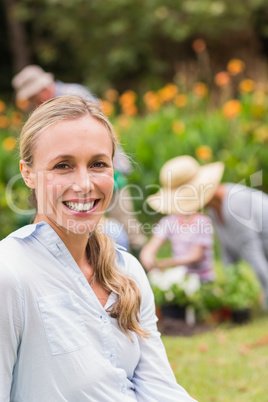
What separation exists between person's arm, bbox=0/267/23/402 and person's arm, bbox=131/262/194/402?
45 cm

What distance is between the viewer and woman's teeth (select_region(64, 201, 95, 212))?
1.64m

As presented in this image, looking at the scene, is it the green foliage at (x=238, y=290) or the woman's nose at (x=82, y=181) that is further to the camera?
the green foliage at (x=238, y=290)

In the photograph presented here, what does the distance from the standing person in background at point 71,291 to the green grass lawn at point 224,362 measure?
1.61 m

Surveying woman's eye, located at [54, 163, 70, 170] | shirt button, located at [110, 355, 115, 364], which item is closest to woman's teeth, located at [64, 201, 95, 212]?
woman's eye, located at [54, 163, 70, 170]

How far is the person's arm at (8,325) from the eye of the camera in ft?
4.74

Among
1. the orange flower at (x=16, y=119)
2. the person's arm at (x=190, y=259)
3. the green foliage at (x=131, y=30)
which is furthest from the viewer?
the green foliage at (x=131, y=30)

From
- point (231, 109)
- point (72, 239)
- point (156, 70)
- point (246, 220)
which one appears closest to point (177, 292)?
point (246, 220)

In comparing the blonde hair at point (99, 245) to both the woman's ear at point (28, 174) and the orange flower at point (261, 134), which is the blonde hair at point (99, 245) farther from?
the orange flower at point (261, 134)

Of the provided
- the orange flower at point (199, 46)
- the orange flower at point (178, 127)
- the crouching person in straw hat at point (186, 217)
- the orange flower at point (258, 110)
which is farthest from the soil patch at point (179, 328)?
the orange flower at point (199, 46)

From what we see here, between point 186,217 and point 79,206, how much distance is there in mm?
3330

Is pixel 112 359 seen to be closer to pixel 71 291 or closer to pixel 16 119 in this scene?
pixel 71 291

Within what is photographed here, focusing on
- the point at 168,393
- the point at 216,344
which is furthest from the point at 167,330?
the point at 168,393

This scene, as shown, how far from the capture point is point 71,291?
1.57 meters

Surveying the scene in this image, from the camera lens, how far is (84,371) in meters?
1.53
